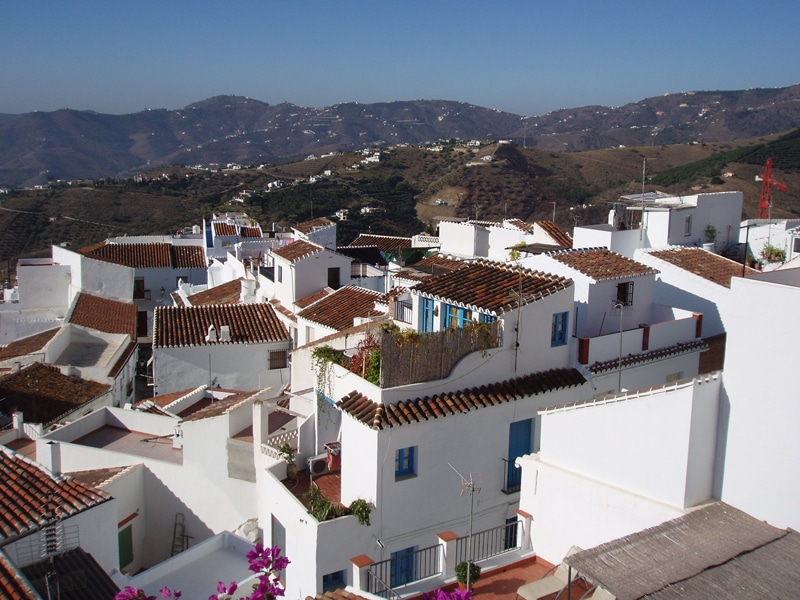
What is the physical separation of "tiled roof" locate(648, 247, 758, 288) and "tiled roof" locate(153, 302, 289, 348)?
41.6 feet

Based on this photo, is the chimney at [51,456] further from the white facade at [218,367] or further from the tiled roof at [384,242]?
the tiled roof at [384,242]

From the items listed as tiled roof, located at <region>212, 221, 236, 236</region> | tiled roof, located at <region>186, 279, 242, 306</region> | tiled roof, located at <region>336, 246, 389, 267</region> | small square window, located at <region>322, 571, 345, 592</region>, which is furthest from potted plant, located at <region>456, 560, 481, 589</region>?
tiled roof, located at <region>212, 221, 236, 236</region>

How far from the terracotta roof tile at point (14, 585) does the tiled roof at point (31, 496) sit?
131 centimetres

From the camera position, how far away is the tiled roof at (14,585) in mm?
9164

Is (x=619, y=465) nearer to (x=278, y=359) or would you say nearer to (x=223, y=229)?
(x=278, y=359)

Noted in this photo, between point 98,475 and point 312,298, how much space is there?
36.0 feet

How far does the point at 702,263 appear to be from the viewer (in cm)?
1969

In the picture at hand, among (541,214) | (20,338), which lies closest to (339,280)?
(20,338)

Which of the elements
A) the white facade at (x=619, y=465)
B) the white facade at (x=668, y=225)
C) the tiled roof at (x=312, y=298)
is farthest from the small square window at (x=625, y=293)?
the tiled roof at (x=312, y=298)

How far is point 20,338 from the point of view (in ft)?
110

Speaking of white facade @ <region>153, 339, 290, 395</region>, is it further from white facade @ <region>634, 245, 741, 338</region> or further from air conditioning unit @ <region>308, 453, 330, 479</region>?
white facade @ <region>634, 245, 741, 338</region>

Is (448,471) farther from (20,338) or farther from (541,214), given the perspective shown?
(541,214)

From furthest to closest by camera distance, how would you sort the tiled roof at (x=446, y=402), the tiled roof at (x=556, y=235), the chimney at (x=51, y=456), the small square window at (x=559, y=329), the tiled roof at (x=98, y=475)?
the tiled roof at (x=556, y=235) → the chimney at (x=51, y=456) → the tiled roof at (x=98, y=475) → the small square window at (x=559, y=329) → the tiled roof at (x=446, y=402)

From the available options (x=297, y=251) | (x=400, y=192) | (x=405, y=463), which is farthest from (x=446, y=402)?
(x=400, y=192)
